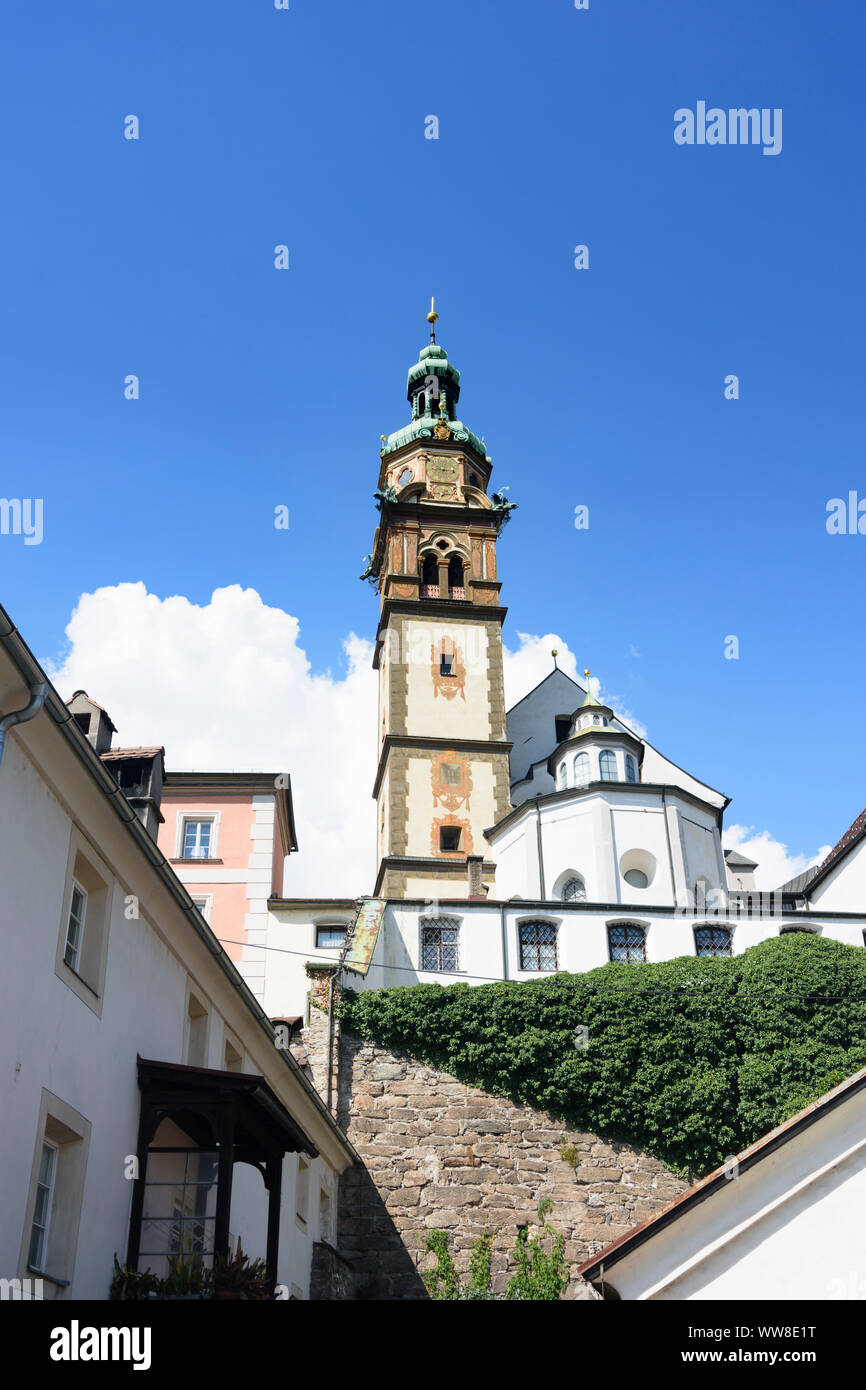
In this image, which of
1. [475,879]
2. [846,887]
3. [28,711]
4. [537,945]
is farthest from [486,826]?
[28,711]

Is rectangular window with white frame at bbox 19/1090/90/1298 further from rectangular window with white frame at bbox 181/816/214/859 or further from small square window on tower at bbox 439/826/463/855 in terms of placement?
small square window on tower at bbox 439/826/463/855

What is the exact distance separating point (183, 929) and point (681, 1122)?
1677cm

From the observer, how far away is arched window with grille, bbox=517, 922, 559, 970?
33.3 meters

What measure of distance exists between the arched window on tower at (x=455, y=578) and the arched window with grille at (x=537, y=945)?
60.8 ft

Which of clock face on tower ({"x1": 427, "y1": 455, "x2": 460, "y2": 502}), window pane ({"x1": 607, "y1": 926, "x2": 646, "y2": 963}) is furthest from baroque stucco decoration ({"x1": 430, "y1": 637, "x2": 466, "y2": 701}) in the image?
window pane ({"x1": 607, "y1": 926, "x2": 646, "y2": 963})

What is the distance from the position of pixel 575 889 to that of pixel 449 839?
234 inches

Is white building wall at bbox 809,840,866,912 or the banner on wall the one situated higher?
white building wall at bbox 809,840,866,912

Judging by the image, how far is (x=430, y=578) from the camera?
50031mm

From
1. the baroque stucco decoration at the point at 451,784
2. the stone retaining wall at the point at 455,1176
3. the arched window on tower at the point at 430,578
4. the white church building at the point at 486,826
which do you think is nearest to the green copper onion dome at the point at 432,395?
the white church building at the point at 486,826

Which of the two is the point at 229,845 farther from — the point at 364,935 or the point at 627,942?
the point at 627,942

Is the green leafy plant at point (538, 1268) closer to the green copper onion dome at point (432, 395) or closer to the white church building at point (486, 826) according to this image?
the white church building at point (486, 826)

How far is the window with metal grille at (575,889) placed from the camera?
38688 mm

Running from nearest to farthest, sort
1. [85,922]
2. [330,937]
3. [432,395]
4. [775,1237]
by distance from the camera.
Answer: [775,1237] < [85,922] < [330,937] < [432,395]

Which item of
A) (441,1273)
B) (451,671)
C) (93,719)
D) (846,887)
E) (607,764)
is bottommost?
(441,1273)
